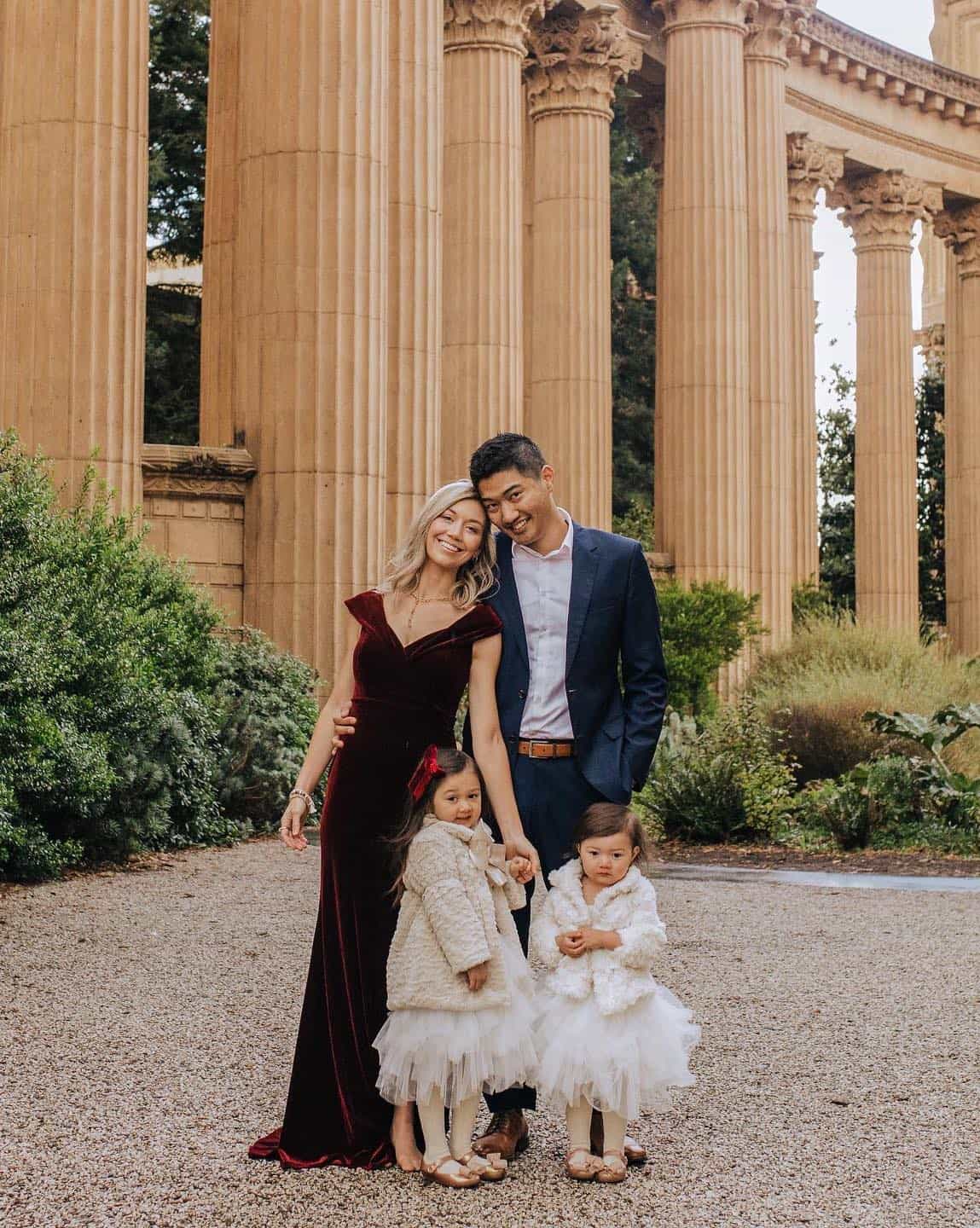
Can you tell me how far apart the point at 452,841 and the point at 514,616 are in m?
1.09

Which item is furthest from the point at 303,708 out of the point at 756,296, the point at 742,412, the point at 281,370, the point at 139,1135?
the point at 756,296

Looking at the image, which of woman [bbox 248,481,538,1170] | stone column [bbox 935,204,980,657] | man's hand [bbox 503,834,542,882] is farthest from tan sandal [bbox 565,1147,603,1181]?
stone column [bbox 935,204,980,657]

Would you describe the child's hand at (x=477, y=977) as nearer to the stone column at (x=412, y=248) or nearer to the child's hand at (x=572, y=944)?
the child's hand at (x=572, y=944)

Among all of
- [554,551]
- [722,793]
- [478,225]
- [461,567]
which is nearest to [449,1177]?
[461,567]

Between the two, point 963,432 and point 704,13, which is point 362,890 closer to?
point 704,13

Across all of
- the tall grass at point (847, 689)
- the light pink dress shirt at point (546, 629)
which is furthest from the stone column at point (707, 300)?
the light pink dress shirt at point (546, 629)

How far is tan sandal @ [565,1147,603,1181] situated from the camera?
23.8 feet

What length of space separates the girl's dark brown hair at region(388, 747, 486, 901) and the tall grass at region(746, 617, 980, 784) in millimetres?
17459

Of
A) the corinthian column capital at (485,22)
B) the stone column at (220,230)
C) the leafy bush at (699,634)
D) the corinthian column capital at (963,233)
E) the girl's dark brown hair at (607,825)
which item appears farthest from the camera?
the corinthian column capital at (963,233)

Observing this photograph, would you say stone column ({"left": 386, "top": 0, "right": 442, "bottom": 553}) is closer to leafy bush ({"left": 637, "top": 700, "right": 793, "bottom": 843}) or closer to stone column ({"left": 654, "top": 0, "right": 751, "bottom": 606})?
leafy bush ({"left": 637, "top": 700, "right": 793, "bottom": 843})

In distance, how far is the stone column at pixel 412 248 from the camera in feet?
83.1

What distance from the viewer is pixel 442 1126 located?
287 inches

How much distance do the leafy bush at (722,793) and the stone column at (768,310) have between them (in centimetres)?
1648

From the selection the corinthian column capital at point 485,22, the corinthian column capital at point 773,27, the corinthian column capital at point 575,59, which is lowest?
the corinthian column capital at point 485,22
